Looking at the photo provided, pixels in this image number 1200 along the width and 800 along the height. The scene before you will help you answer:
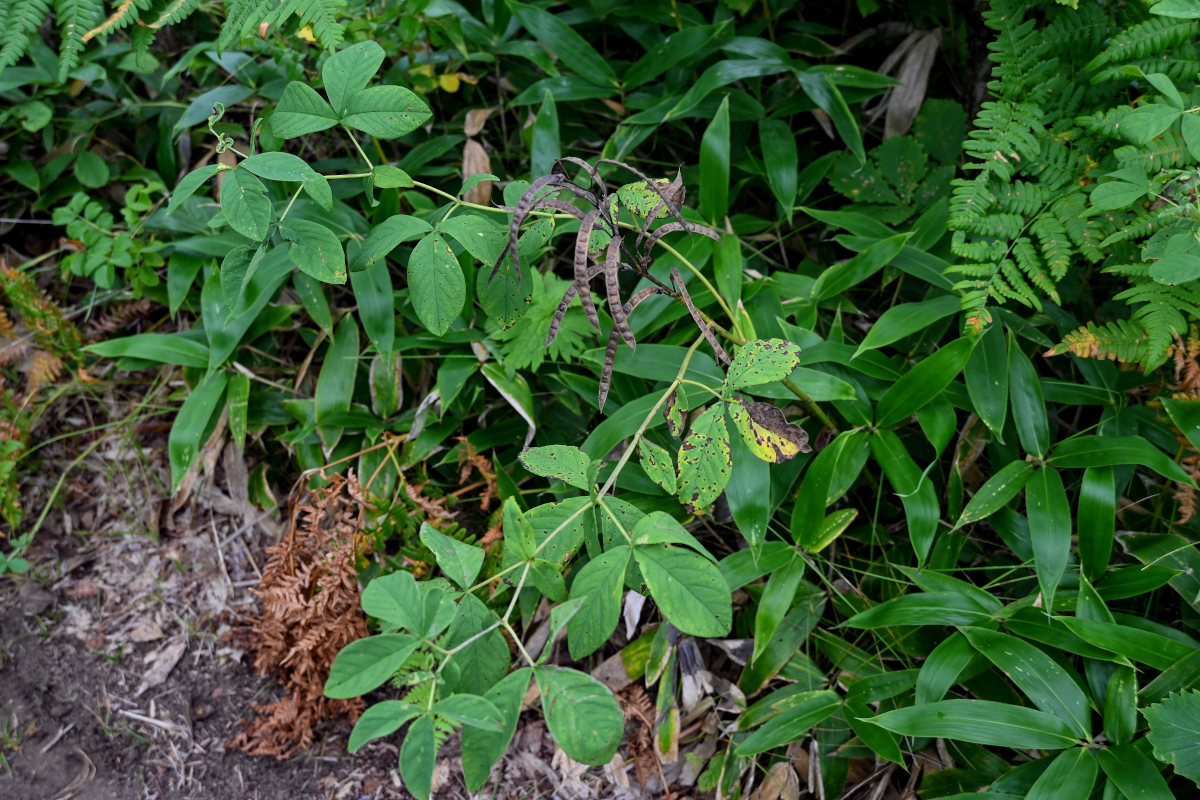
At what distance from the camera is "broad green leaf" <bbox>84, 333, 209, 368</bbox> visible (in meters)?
2.04

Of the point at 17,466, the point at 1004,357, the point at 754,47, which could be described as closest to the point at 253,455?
the point at 17,466

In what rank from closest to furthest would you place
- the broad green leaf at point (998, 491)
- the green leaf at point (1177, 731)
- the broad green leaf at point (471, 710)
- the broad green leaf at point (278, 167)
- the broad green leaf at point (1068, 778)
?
the broad green leaf at point (471, 710)
the broad green leaf at point (278, 167)
the green leaf at point (1177, 731)
the broad green leaf at point (1068, 778)
the broad green leaf at point (998, 491)

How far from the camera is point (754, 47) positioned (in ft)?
6.50

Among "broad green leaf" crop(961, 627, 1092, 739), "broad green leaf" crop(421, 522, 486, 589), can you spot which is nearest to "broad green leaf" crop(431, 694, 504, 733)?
"broad green leaf" crop(421, 522, 486, 589)

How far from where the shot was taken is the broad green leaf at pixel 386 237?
1.07 m

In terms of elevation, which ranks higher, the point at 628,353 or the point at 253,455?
the point at 628,353

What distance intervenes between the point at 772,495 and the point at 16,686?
6.56 feet

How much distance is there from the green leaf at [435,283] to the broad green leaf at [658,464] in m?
0.33

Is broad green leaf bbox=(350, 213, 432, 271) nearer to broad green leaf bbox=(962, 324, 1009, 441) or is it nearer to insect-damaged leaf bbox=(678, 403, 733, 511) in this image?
insect-damaged leaf bbox=(678, 403, 733, 511)

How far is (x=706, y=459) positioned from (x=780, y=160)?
116cm

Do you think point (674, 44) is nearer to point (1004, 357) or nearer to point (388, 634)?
point (1004, 357)

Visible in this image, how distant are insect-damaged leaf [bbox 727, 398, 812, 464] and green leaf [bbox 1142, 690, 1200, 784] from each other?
762 mm

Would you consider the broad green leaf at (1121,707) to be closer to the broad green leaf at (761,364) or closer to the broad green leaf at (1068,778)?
the broad green leaf at (1068,778)

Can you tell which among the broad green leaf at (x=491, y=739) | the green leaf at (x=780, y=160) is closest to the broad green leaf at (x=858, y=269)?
the green leaf at (x=780, y=160)
